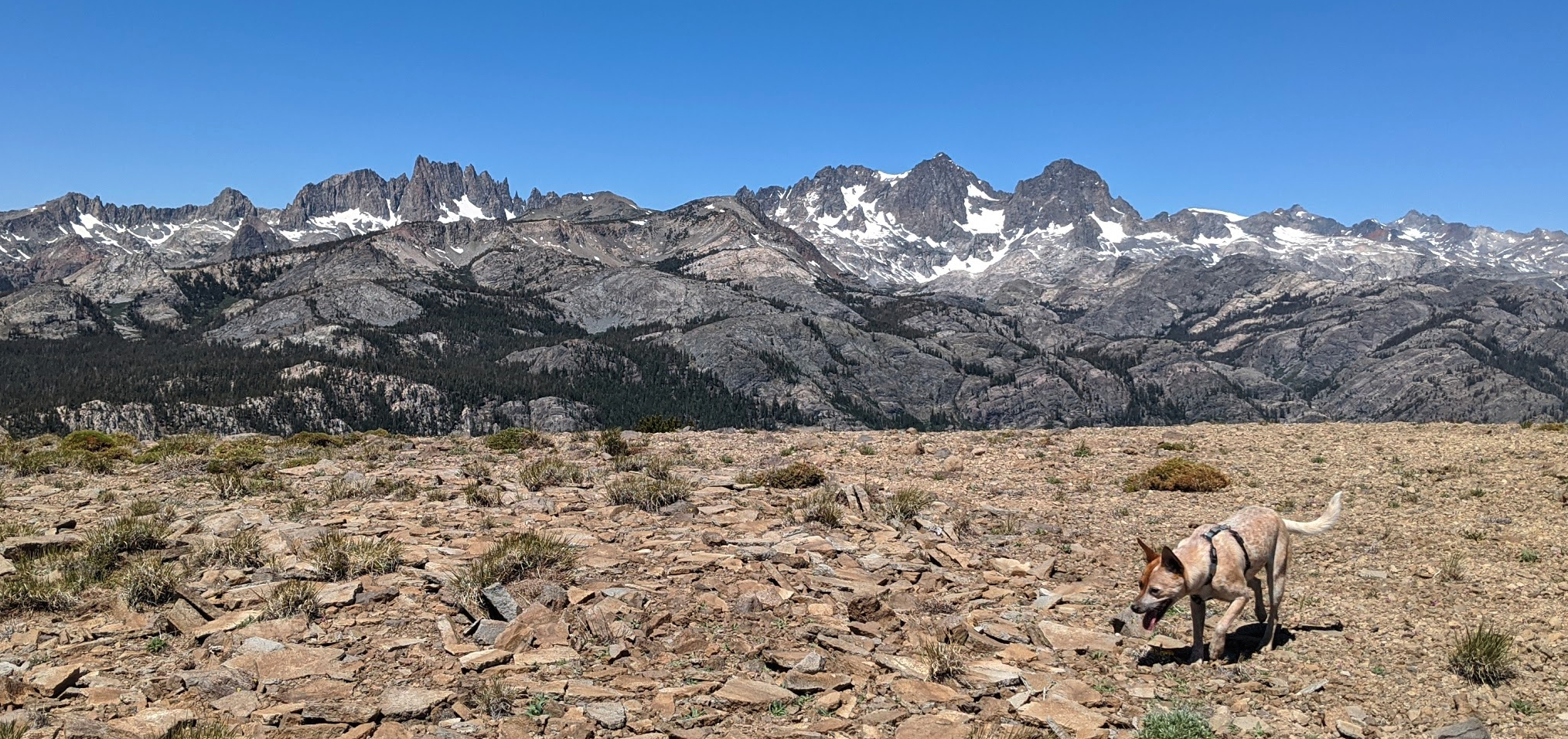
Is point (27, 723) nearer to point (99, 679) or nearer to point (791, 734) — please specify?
point (99, 679)

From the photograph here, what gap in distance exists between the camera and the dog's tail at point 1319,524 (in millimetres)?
12867

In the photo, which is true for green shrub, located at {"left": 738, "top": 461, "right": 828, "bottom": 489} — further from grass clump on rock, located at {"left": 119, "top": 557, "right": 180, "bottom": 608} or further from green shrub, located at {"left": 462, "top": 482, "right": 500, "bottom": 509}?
grass clump on rock, located at {"left": 119, "top": 557, "right": 180, "bottom": 608}

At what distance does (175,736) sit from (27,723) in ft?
4.94

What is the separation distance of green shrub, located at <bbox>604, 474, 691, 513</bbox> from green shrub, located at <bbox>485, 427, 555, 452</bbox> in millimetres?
14556

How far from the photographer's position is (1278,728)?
9.71 meters

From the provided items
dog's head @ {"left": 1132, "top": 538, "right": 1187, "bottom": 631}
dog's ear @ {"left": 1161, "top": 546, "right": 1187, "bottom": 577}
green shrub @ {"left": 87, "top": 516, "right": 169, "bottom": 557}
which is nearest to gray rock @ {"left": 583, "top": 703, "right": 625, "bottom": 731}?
dog's head @ {"left": 1132, "top": 538, "right": 1187, "bottom": 631}

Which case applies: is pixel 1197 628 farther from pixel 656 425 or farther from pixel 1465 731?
pixel 656 425

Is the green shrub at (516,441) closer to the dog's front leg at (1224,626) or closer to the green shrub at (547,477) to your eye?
the green shrub at (547,477)

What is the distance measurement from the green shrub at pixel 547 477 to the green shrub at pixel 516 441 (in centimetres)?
999

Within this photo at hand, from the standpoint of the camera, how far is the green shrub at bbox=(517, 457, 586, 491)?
23391 mm

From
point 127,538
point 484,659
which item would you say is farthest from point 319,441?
point 484,659

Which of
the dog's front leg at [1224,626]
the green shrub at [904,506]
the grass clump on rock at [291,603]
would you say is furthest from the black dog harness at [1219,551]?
the grass clump on rock at [291,603]

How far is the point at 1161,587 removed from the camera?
1112 centimetres

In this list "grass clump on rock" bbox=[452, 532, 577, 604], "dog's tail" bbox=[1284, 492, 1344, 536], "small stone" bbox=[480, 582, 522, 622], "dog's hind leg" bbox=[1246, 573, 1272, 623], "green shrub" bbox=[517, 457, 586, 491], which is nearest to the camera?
"small stone" bbox=[480, 582, 522, 622]
